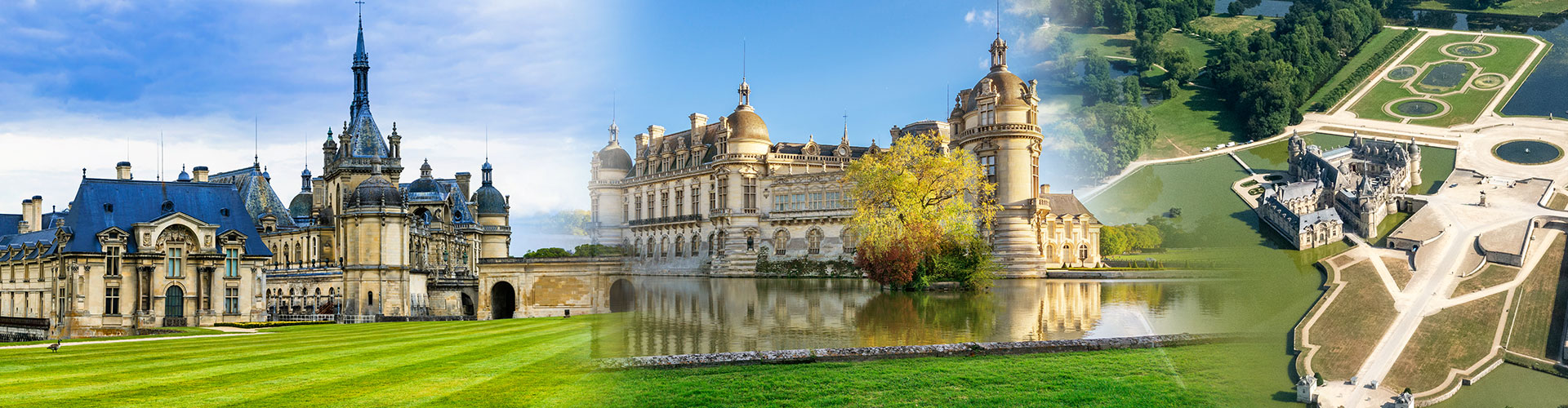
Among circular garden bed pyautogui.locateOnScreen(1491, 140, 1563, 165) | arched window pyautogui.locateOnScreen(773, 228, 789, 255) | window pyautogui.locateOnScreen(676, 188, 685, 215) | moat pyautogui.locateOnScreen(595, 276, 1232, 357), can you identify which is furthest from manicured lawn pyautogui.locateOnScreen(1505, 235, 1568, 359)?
window pyautogui.locateOnScreen(676, 188, 685, 215)

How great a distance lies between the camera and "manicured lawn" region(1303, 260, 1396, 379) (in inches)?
494

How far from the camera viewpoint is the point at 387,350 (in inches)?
766

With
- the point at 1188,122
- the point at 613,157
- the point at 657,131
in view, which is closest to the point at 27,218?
the point at 657,131

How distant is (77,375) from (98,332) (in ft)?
104

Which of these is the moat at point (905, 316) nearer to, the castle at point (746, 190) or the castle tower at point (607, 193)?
the castle tower at point (607, 193)

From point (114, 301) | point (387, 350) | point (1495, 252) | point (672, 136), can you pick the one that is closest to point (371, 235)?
point (114, 301)

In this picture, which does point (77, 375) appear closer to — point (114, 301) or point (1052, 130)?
point (1052, 130)

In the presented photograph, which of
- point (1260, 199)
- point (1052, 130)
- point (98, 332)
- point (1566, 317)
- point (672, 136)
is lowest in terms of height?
point (98, 332)

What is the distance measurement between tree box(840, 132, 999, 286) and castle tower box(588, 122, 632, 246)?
14953 millimetres

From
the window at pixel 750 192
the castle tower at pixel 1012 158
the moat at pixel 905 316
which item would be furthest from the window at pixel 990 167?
the window at pixel 750 192

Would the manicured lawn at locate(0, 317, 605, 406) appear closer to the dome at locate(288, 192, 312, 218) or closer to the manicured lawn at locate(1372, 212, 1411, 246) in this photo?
the manicured lawn at locate(1372, 212, 1411, 246)

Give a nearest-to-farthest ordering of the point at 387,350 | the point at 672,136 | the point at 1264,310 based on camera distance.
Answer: the point at 1264,310 → the point at 387,350 → the point at 672,136

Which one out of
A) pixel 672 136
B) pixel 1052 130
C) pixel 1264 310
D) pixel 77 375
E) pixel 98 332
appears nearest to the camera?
pixel 1264 310

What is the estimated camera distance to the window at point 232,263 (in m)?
48.6
